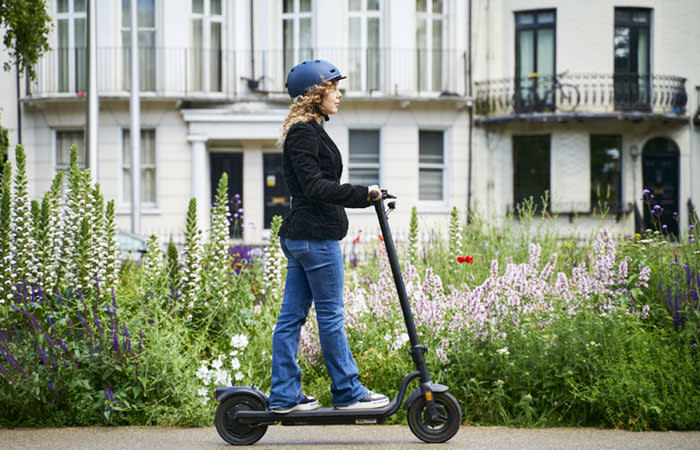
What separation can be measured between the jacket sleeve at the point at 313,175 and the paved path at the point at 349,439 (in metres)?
1.40

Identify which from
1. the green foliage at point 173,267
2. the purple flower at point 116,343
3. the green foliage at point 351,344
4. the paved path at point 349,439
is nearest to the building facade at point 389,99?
the green foliage at point 173,267

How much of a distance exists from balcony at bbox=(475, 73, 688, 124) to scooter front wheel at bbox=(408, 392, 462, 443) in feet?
70.4

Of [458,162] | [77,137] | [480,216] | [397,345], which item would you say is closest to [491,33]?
[458,162]

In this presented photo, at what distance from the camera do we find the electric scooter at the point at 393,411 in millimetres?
5047

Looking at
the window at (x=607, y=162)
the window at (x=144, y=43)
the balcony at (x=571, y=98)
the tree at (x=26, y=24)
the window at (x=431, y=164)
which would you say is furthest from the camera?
the window at (x=607, y=162)

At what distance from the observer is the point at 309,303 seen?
5.29 m

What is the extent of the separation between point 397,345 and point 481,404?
2.23 feet

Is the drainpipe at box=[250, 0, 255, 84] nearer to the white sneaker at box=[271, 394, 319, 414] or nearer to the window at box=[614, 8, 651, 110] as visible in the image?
the window at box=[614, 8, 651, 110]

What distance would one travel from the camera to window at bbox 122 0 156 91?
82.7ft

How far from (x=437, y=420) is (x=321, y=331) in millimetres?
818

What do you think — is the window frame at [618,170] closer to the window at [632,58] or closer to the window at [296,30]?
the window at [632,58]

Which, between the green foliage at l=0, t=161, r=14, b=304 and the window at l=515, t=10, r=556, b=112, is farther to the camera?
the window at l=515, t=10, r=556, b=112

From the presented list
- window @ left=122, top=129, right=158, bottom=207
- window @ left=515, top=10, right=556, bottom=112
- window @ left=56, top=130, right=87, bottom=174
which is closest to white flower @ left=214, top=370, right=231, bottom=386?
window @ left=122, top=129, right=158, bottom=207

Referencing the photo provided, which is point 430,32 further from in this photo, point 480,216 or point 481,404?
point 481,404
